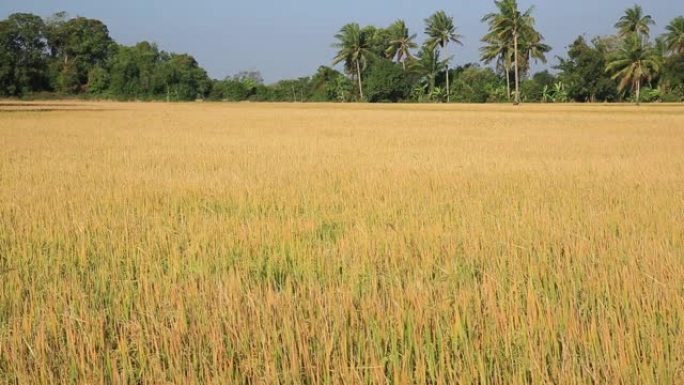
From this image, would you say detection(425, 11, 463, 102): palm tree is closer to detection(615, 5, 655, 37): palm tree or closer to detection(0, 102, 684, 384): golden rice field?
detection(615, 5, 655, 37): palm tree

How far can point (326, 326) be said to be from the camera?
269 centimetres

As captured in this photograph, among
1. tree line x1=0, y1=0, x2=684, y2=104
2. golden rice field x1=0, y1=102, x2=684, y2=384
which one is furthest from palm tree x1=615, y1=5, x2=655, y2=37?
golden rice field x1=0, y1=102, x2=684, y2=384

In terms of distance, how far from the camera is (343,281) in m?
3.58

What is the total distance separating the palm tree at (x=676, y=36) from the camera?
60.3 meters

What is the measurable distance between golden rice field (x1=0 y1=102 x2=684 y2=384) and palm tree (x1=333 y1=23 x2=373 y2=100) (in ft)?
230

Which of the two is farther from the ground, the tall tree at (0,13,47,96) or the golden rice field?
the tall tree at (0,13,47,96)

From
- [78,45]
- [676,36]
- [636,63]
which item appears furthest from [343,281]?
[78,45]

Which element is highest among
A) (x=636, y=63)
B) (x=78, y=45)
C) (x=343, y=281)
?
(x=78, y=45)

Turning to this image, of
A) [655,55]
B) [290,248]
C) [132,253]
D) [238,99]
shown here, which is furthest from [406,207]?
[238,99]

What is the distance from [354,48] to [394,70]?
10.0 meters

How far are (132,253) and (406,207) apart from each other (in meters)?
2.96

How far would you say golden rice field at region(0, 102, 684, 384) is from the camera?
2.43 meters

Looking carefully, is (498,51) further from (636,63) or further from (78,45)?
(78,45)

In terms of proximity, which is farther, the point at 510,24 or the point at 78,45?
the point at 78,45
